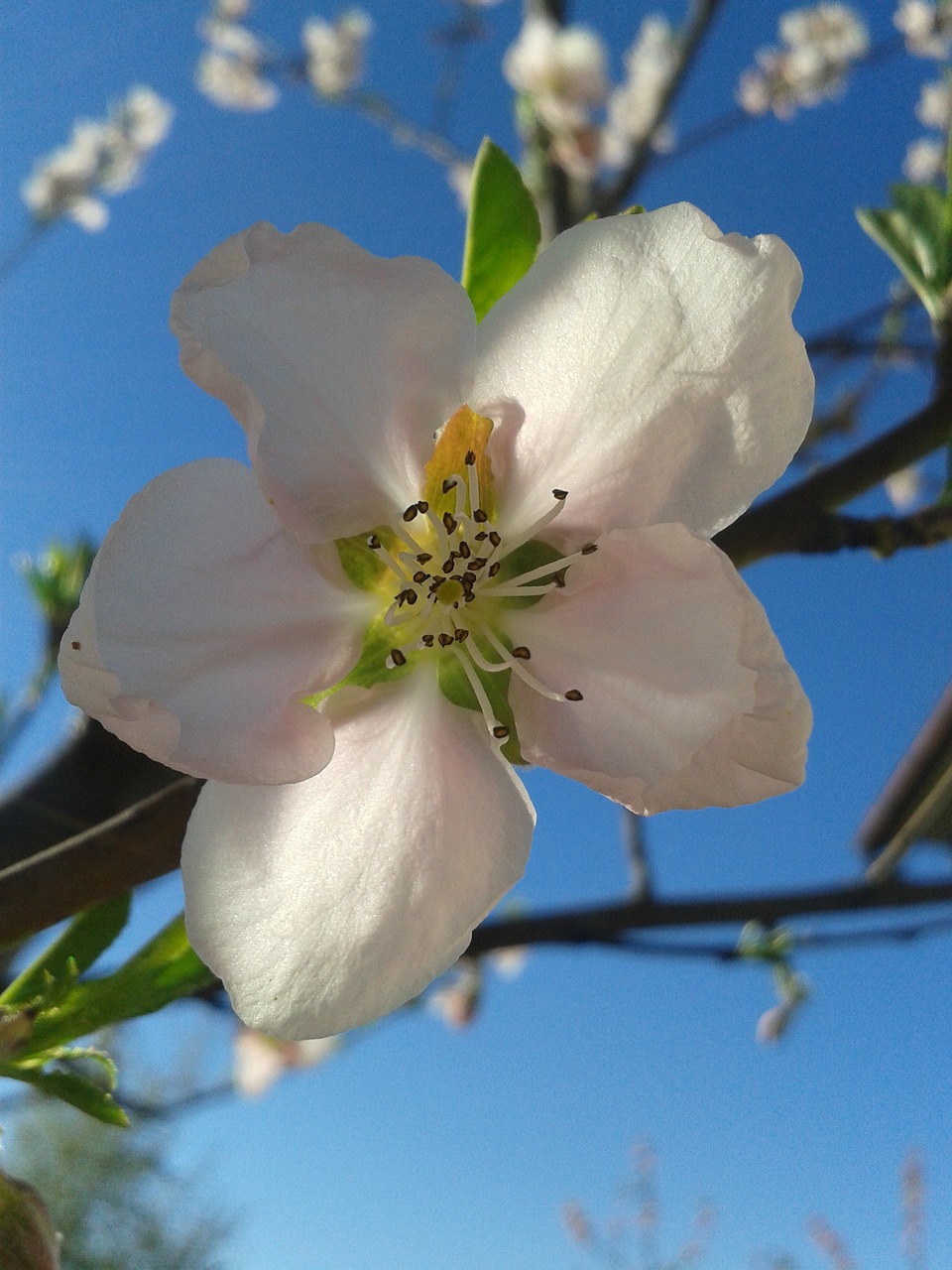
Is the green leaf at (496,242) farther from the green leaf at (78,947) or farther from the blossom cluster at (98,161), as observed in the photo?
the blossom cluster at (98,161)

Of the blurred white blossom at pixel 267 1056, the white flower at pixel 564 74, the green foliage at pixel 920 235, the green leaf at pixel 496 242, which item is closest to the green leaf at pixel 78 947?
→ the green leaf at pixel 496 242

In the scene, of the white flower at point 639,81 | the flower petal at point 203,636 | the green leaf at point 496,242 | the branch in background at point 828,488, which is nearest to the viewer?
the flower petal at point 203,636

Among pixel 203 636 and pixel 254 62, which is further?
pixel 254 62

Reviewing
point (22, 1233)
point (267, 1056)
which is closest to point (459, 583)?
point (22, 1233)

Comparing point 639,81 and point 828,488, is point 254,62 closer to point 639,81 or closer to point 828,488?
point 639,81

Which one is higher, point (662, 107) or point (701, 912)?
point (662, 107)

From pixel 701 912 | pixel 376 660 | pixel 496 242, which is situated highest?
pixel 496 242
